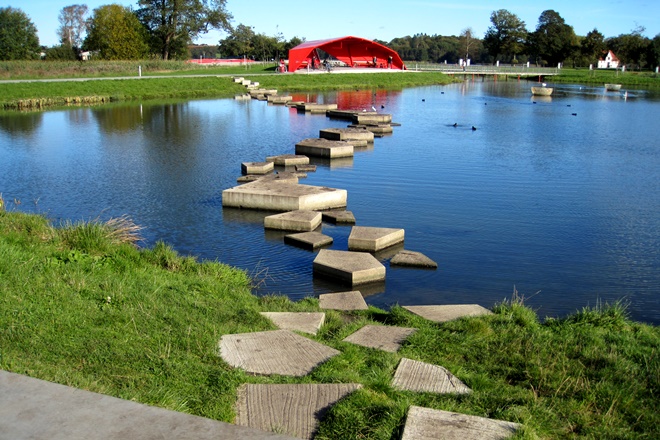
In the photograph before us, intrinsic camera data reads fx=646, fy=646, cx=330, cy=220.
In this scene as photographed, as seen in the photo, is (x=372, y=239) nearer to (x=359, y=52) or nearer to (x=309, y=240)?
(x=309, y=240)

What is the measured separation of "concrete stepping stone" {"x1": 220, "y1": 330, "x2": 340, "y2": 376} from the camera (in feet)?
15.2

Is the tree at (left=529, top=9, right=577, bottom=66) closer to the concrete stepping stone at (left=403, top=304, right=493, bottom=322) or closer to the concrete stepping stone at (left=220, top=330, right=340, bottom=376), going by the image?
the concrete stepping stone at (left=403, top=304, right=493, bottom=322)

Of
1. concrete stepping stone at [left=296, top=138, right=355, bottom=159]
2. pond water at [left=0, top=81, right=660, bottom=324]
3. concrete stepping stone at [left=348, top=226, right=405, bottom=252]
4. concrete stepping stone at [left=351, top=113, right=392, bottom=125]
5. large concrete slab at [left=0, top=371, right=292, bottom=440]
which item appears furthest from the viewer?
concrete stepping stone at [left=351, top=113, right=392, bottom=125]

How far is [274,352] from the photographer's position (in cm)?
495

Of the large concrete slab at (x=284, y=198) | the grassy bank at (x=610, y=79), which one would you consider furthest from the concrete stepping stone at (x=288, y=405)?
the grassy bank at (x=610, y=79)

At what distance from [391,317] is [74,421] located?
3901mm

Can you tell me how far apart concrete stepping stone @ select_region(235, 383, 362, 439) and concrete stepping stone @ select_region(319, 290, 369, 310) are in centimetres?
281

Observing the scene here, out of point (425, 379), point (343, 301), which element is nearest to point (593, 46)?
point (343, 301)

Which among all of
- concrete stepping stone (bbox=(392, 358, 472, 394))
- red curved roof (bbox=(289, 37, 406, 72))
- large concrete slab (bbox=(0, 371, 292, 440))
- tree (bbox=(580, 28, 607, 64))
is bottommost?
concrete stepping stone (bbox=(392, 358, 472, 394))

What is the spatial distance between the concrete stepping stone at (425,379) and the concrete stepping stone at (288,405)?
43cm

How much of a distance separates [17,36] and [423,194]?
74.7 m

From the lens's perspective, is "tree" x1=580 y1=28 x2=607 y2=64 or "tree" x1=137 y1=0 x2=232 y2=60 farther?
"tree" x1=580 y1=28 x2=607 y2=64

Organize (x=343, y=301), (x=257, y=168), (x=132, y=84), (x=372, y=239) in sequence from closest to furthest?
(x=343, y=301) < (x=372, y=239) < (x=257, y=168) < (x=132, y=84)

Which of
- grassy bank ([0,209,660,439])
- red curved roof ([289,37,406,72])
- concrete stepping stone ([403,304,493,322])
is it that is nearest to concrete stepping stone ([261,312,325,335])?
grassy bank ([0,209,660,439])
